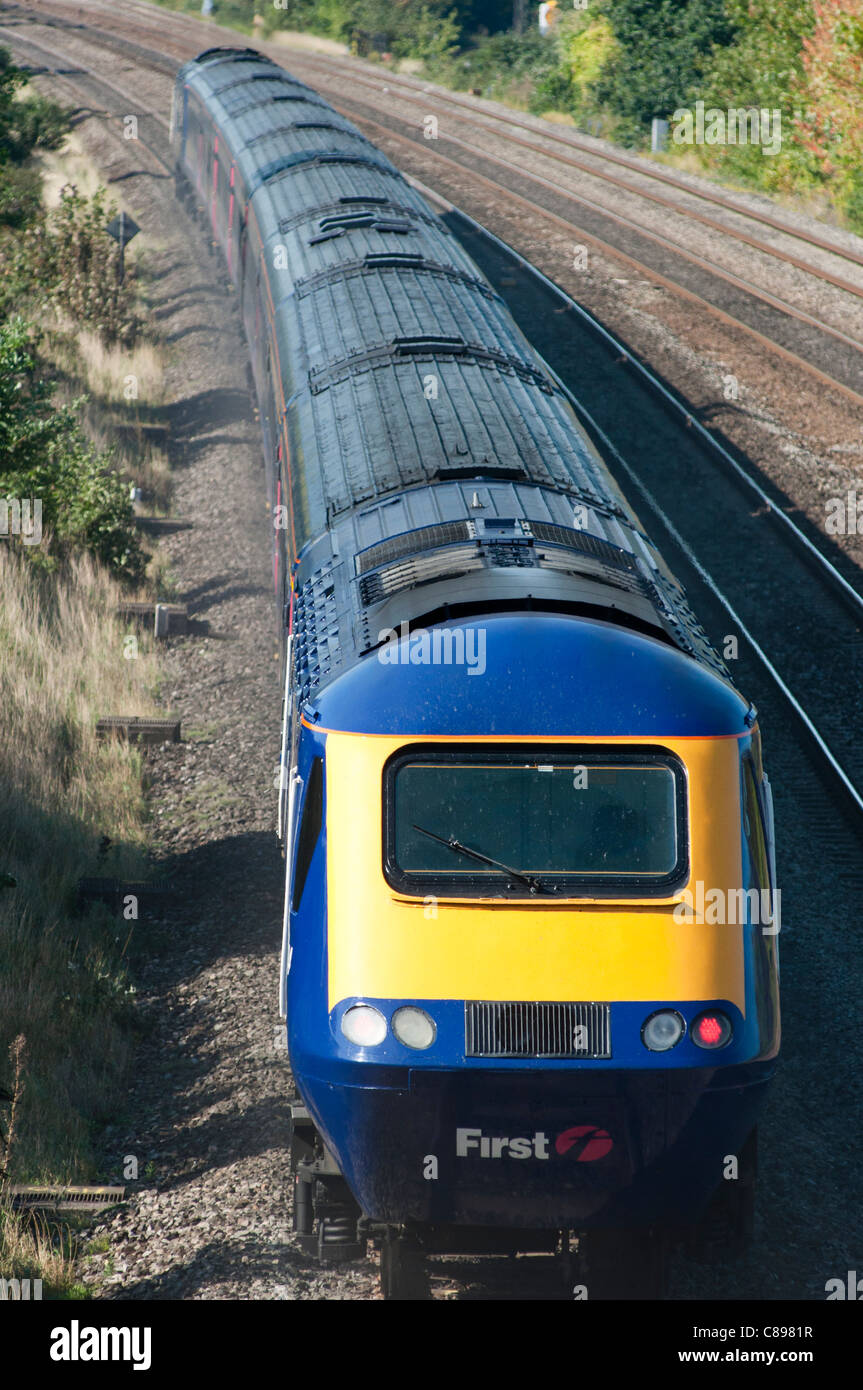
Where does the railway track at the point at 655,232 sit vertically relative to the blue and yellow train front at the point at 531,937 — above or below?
above

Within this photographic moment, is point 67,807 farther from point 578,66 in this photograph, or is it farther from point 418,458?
point 578,66

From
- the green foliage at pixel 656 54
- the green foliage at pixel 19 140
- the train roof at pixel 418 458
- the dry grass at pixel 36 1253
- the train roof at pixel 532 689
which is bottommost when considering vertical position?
the dry grass at pixel 36 1253

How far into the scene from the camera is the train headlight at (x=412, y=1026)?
17.1 feet

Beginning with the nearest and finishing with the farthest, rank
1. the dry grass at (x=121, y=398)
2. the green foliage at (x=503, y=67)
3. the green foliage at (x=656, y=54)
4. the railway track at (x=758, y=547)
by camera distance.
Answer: the railway track at (x=758, y=547)
the dry grass at (x=121, y=398)
the green foliage at (x=656, y=54)
the green foliage at (x=503, y=67)

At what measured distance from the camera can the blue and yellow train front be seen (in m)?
5.21

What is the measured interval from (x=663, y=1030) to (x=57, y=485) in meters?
11.2

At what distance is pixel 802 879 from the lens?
968 centimetres

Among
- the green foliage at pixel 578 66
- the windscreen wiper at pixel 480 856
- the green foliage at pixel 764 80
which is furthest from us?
the green foliage at pixel 578 66

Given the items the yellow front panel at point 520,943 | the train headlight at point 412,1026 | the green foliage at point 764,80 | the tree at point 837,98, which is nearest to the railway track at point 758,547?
the yellow front panel at point 520,943

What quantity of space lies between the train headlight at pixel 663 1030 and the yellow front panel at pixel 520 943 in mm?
81

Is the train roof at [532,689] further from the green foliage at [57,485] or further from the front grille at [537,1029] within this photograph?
the green foliage at [57,485]

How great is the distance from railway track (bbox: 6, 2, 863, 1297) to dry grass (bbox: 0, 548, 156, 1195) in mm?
3638

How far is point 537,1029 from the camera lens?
17.1ft
